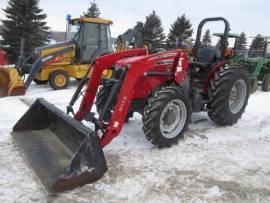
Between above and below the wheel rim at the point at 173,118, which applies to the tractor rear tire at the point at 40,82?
below

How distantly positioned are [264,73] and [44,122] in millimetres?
7968

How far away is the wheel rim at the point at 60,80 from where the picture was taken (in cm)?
952

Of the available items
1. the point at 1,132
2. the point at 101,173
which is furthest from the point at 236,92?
the point at 1,132

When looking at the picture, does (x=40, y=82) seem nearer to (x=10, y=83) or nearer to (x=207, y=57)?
(x=10, y=83)

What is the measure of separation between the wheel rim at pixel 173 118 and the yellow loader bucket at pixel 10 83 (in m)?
5.16

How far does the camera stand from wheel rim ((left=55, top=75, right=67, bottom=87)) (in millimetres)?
9523

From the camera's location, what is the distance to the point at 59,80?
9570 mm

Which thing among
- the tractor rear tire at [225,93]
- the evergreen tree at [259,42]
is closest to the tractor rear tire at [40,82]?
the tractor rear tire at [225,93]

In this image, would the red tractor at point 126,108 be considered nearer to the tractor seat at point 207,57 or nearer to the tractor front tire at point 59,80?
the tractor seat at point 207,57

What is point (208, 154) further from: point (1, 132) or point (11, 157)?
point (1, 132)

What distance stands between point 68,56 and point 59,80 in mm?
939

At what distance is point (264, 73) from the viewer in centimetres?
1019

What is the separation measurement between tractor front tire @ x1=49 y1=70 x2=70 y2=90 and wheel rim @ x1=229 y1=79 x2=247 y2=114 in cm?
555

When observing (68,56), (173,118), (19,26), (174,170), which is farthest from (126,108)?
(19,26)
